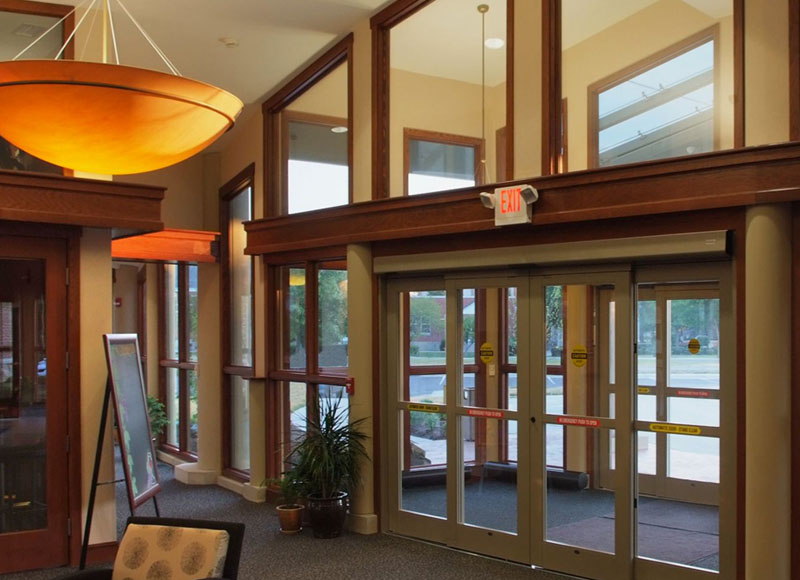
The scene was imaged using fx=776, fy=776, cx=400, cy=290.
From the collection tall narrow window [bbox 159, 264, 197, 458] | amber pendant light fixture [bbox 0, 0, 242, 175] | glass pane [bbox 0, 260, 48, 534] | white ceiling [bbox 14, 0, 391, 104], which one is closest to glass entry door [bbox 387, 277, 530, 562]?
white ceiling [bbox 14, 0, 391, 104]

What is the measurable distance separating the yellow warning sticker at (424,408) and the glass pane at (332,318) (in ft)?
3.04

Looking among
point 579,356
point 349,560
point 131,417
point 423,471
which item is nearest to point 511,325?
point 579,356

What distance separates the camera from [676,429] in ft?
15.5

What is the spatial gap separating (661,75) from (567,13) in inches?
31.3

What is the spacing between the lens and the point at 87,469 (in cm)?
541

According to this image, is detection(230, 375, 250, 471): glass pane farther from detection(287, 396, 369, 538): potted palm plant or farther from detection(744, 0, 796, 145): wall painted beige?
detection(744, 0, 796, 145): wall painted beige

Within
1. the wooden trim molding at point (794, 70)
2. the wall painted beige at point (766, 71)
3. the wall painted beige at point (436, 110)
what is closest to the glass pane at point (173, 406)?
the wall painted beige at point (436, 110)

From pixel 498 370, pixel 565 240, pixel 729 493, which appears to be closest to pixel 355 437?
pixel 498 370

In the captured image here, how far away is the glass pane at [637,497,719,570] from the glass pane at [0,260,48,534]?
13.2ft

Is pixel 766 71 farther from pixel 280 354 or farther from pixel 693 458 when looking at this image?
pixel 280 354

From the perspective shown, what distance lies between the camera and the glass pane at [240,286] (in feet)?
26.9

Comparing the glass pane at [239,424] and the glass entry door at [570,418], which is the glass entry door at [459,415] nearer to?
the glass entry door at [570,418]

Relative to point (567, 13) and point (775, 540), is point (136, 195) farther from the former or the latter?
point (775, 540)

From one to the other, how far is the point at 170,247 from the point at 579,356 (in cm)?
458
